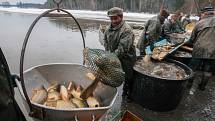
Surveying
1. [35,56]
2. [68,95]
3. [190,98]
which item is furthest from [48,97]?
[35,56]

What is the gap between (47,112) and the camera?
204cm

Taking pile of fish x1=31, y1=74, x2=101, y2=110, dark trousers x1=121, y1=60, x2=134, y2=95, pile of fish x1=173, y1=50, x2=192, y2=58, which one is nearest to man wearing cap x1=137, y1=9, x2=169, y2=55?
pile of fish x1=173, y1=50, x2=192, y2=58

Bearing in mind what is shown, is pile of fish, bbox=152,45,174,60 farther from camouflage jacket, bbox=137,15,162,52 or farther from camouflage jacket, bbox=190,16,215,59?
camouflage jacket, bbox=190,16,215,59

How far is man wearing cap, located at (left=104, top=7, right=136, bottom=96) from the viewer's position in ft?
13.8

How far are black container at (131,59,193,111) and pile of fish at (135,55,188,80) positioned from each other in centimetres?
16

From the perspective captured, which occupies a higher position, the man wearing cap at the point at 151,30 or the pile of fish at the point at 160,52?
the man wearing cap at the point at 151,30

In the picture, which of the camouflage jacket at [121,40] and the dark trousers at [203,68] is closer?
the camouflage jacket at [121,40]

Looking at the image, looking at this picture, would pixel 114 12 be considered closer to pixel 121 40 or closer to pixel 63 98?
pixel 121 40

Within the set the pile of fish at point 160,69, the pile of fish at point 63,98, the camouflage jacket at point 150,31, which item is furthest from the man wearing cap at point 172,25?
the pile of fish at point 63,98

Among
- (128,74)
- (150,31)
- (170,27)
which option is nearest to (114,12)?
(128,74)

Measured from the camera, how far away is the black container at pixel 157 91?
4484mm

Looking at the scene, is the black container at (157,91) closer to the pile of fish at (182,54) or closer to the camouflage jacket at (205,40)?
the camouflage jacket at (205,40)

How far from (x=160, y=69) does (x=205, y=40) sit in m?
1.54

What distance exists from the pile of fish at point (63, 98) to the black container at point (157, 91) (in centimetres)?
207
